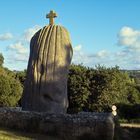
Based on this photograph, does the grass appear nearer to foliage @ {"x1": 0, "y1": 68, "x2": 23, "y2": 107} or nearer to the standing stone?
the standing stone

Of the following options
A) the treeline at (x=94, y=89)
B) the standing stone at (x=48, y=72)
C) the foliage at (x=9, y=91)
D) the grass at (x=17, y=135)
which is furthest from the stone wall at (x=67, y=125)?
the treeline at (x=94, y=89)

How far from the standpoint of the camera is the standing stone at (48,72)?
64.4 feet

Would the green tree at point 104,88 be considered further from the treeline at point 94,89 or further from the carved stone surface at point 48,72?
the carved stone surface at point 48,72

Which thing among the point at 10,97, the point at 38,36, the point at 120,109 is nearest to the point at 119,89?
the point at 120,109

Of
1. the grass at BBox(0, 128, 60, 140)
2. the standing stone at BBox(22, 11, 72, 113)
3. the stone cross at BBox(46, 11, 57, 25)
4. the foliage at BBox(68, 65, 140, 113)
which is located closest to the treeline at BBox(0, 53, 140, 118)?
the foliage at BBox(68, 65, 140, 113)

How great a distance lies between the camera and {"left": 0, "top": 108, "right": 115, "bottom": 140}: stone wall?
15859mm

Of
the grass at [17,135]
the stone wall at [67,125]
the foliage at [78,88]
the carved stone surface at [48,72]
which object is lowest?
the grass at [17,135]

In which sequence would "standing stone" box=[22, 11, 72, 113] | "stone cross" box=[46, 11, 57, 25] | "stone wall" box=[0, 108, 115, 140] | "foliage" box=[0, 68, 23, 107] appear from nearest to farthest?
1. "stone wall" box=[0, 108, 115, 140]
2. "standing stone" box=[22, 11, 72, 113]
3. "stone cross" box=[46, 11, 57, 25]
4. "foliage" box=[0, 68, 23, 107]

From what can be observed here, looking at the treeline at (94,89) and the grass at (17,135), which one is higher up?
the treeline at (94,89)

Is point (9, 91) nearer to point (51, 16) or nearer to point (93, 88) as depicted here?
point (93, 88)

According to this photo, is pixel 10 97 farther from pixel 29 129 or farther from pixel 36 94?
pixel 29 129

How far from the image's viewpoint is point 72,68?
5406 cm

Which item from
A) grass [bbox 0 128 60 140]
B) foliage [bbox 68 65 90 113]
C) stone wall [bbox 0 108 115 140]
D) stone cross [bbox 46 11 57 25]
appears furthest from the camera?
foliage [bbox 68 65 90 113]

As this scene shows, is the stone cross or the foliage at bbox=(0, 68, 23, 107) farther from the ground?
the stone cross
